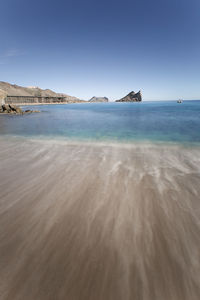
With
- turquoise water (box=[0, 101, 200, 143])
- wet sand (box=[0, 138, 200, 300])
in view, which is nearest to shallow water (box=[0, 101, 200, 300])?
wet sand (box=[0, 138, 200, 300])

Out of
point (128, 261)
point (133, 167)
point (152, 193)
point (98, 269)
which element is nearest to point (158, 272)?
point (128, 261)

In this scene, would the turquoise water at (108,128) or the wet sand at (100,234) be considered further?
the turquoise water at (108,128)

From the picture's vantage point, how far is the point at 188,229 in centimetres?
373

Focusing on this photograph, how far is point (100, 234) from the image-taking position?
3.60 meters

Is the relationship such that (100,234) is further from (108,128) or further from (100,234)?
(108,128)

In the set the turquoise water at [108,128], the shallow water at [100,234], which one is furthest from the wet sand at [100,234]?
the turquoise water at [108,128]

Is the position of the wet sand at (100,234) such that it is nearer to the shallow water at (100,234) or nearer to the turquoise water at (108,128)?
the shallow water at (100,234)

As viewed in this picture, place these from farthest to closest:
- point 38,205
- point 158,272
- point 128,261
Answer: point 38,205
point 128,261
point 158,272

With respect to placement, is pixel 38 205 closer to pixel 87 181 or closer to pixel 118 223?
pixel 87 181

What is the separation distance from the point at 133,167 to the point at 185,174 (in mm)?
2529

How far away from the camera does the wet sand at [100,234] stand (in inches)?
101

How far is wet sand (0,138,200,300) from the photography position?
8.45ft

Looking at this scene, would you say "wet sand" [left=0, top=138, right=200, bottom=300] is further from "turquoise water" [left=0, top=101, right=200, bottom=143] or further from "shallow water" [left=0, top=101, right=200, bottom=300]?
"turquoise water" [left=0, top=101, right=200, bottom=143]

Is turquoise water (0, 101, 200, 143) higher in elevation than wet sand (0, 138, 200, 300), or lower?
higher
